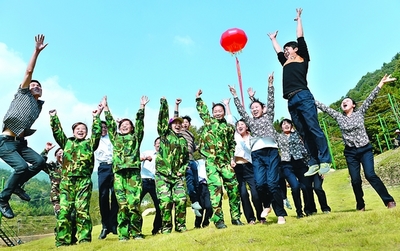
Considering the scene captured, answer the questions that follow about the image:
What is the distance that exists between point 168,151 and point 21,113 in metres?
2.58

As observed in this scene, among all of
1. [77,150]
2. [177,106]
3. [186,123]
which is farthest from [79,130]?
[186,123]

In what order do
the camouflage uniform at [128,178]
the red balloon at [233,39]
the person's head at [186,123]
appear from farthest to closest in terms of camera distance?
the red balloon at [233,39] → the person's head at [186,123] → the camouflage uniform at [128,178]

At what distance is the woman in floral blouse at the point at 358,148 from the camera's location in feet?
20.6

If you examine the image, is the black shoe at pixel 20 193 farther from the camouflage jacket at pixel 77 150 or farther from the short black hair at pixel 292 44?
the short black hair at pixel 292 44

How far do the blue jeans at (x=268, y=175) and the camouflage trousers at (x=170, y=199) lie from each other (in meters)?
1.38

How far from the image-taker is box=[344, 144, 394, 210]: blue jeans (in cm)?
625

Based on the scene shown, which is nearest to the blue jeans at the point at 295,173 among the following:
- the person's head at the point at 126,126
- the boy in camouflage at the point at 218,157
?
the boy in camouflage at the point at 218,157

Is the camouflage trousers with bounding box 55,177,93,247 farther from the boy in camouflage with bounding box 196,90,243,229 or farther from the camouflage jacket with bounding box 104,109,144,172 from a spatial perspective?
the boy in camouflage with bounding box 196,90,243,229

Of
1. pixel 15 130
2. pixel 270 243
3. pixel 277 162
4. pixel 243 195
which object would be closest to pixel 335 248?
pixel 270 243

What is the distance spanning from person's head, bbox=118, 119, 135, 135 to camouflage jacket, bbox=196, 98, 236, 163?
1313mm

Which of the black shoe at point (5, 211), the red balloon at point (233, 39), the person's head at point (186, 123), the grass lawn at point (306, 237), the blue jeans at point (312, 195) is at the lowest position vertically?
the grass lawn at point (306, 237)

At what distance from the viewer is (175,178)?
20.9ft

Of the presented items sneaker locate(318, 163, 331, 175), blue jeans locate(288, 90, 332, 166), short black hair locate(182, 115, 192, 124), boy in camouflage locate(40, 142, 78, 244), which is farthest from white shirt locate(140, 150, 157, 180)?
sneaker locate(318, 163, 331, 175)

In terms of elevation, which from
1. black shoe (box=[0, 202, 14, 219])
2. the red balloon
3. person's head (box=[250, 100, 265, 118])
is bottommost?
black shoe (box=[0, 202, 14, 219])
